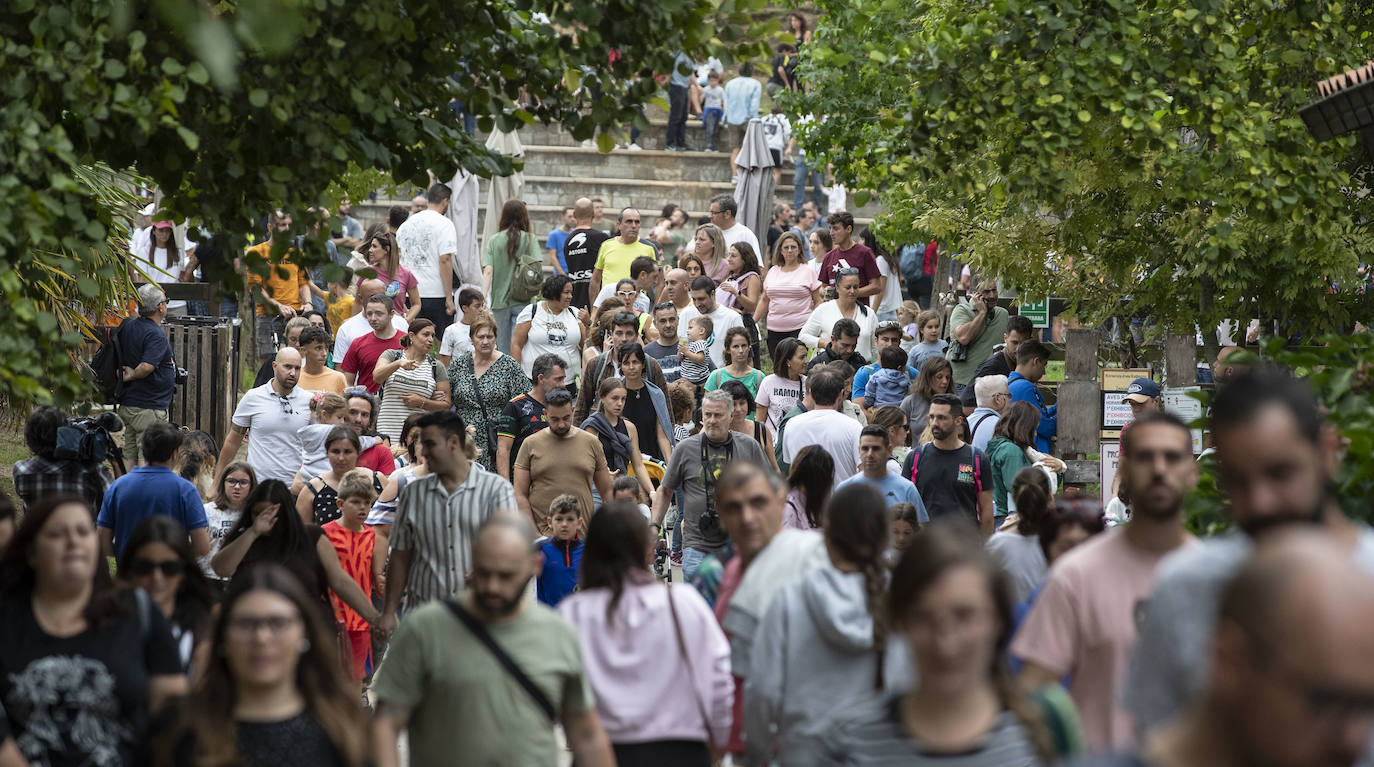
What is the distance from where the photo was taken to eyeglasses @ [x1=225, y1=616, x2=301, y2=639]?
4570mm

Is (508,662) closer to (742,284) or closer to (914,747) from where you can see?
(914,747)

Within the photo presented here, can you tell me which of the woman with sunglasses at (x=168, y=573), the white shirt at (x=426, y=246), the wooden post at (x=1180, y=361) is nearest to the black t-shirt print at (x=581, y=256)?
the white shirt at (x=426, y=246)

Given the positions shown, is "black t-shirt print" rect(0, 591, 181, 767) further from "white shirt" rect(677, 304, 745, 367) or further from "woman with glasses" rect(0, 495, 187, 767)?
"white shirt" rect(677, 304, 745, 367)

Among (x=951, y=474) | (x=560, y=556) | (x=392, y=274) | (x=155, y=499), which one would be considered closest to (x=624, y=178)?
(x=392, y=274)

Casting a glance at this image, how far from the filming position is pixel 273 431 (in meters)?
11.6

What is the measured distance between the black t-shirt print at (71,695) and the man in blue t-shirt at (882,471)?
15.8ft

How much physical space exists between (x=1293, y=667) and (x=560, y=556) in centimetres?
687

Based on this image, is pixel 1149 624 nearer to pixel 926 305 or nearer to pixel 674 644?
pixel 674 644

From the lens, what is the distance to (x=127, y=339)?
1330cm

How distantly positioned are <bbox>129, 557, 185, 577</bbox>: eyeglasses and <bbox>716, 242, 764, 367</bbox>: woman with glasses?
1127 cm

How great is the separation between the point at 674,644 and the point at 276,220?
9.25 feet

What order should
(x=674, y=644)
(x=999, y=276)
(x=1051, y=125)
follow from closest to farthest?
(x=674, y=644)
(x=1051, y=125)
(x=999, y=276)

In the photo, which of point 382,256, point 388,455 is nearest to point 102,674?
point 388,455

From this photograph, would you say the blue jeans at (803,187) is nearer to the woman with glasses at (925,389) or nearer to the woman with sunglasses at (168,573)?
the woman with glasses at (925,389)
